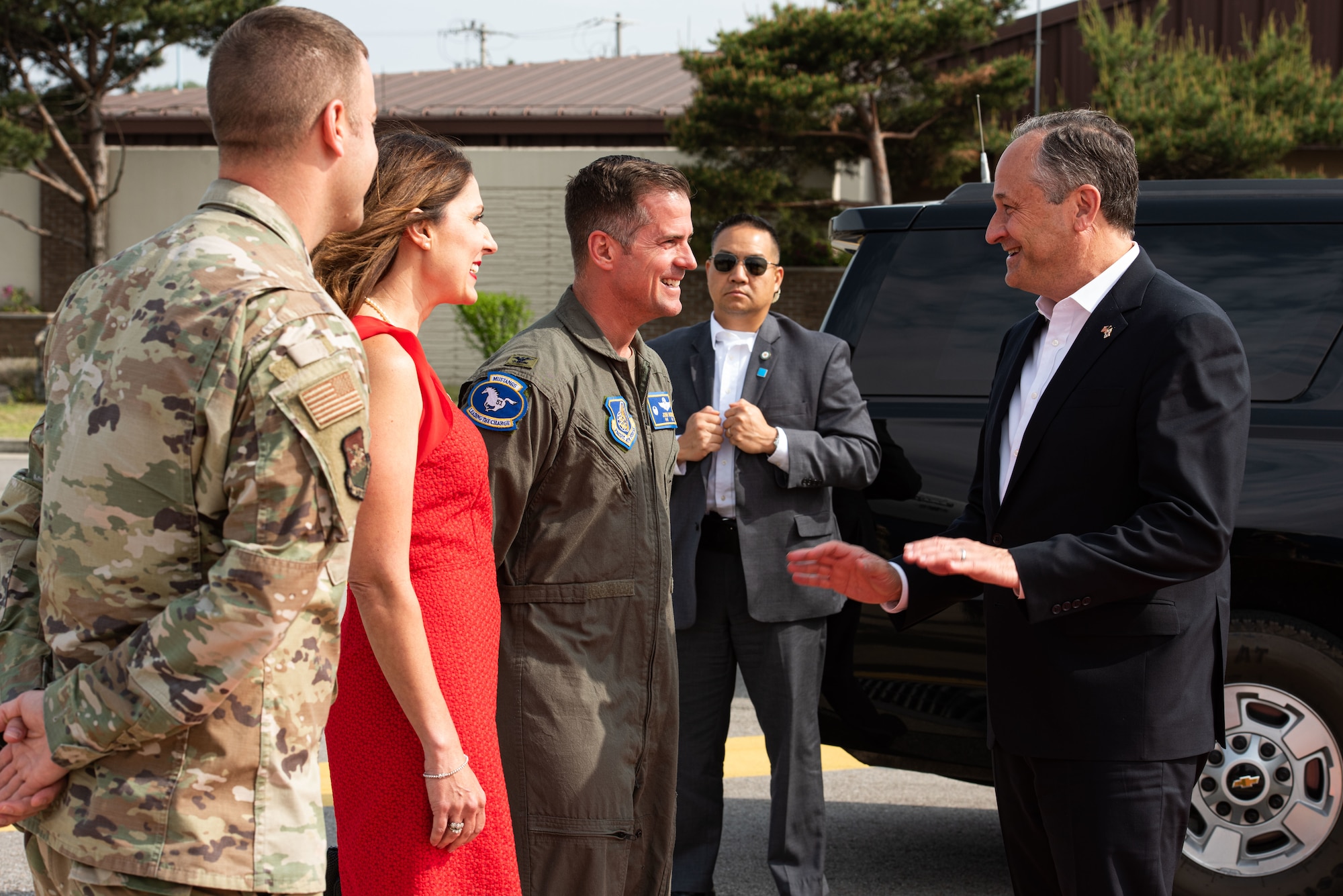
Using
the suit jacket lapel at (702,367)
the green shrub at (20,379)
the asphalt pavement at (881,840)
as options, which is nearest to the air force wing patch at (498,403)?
the suit jacket lapel at (702,367)

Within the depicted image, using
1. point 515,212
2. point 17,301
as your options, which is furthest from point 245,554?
point 17,301

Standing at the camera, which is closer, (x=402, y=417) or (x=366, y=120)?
(x=366, y=120)

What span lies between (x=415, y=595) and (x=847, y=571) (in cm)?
102

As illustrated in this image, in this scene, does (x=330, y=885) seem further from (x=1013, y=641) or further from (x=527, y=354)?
(x=1013, y=641)

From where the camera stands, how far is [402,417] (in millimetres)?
2127

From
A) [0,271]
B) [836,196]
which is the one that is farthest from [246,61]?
[0,271]

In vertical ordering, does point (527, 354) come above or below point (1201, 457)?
above

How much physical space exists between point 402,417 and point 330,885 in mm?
1132

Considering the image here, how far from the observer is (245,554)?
152 cm

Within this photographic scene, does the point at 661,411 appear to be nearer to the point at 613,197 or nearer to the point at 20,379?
the point at 613,197

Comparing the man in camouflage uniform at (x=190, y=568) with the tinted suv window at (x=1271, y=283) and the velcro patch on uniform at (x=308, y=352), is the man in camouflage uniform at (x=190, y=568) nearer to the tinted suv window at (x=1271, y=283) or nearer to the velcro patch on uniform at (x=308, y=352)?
the velcro patch on uniform at (x=308, y=352)

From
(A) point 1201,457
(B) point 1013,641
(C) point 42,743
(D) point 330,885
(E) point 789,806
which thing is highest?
(A) point 1201,457

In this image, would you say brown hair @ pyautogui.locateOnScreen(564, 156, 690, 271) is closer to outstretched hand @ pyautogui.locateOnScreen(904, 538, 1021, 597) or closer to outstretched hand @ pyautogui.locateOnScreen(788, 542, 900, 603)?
outstretched hand @ pyautogui.locateOnScreen(788, 542, 900, 603)

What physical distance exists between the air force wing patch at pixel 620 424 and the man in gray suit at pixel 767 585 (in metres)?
1.01
